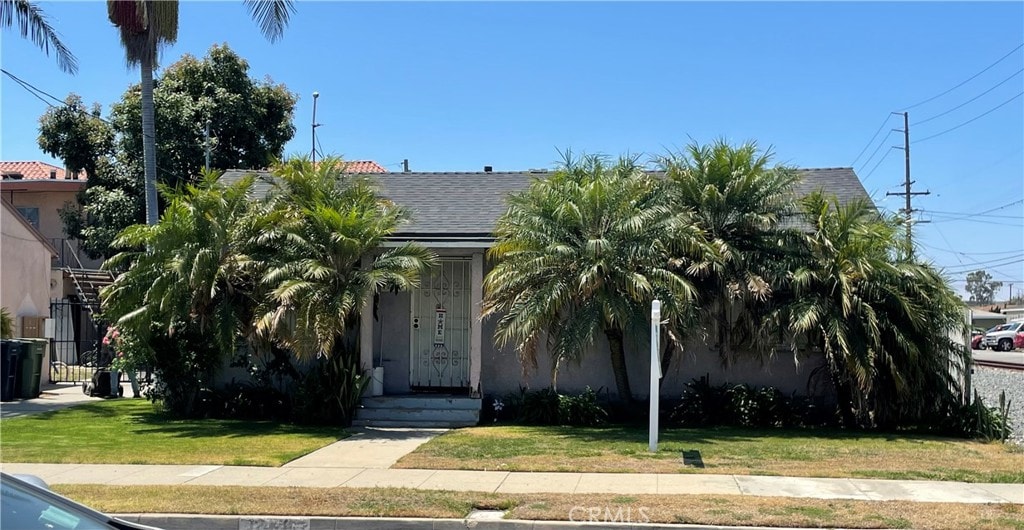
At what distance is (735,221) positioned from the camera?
14.5 meters

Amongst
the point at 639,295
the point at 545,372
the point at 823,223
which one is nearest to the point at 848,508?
the point at 639,295

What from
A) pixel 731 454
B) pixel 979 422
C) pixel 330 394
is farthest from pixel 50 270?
pixel 979 422

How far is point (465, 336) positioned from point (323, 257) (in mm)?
3272

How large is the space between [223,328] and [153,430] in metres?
1.92

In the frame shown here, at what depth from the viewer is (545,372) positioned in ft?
52.2

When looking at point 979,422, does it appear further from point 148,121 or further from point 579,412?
point 148,121

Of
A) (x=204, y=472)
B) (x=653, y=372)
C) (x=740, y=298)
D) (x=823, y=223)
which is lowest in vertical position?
(x=204, y=472)

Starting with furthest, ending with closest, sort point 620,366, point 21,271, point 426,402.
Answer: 1. point 21,271
2. point 426,402
3. point 620,366

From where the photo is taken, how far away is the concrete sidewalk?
9.18 meters

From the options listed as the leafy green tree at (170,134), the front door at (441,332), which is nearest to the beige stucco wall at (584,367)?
the front door at (441,332)

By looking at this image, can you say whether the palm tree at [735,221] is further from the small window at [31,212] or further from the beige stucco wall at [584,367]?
the small window at [31,212]

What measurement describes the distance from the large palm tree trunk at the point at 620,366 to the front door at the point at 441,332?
→ 2.89 meters

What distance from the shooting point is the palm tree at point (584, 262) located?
13555 mm

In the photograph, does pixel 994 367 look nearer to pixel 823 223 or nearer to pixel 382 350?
pixel 823 223
